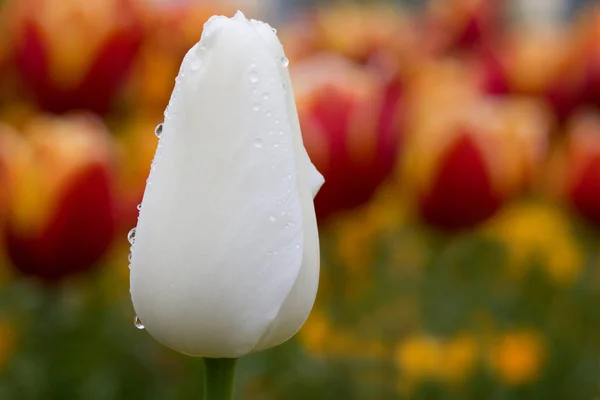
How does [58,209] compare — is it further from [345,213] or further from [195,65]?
[195,65]

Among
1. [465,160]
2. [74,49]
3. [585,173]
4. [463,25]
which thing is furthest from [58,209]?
[463,25]

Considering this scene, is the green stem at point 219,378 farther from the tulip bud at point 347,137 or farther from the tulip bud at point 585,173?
the tulip bud at point 585,173

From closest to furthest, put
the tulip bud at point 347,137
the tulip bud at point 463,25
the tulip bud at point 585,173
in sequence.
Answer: the tulip bud at point 347,137 < the tulip bud at point 585,173 < the tulip bud at point 463,25

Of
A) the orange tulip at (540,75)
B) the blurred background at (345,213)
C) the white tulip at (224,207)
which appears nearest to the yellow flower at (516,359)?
the blurred background at (345,213)

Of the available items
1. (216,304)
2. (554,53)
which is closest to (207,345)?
(216,304)

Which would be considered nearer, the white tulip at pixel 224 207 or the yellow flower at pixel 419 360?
the white tulip at pixel 224 207

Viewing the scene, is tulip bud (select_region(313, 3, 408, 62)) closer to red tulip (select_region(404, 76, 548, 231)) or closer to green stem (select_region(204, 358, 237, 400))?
red tulip (select_region(404, 76, 548, 231))
